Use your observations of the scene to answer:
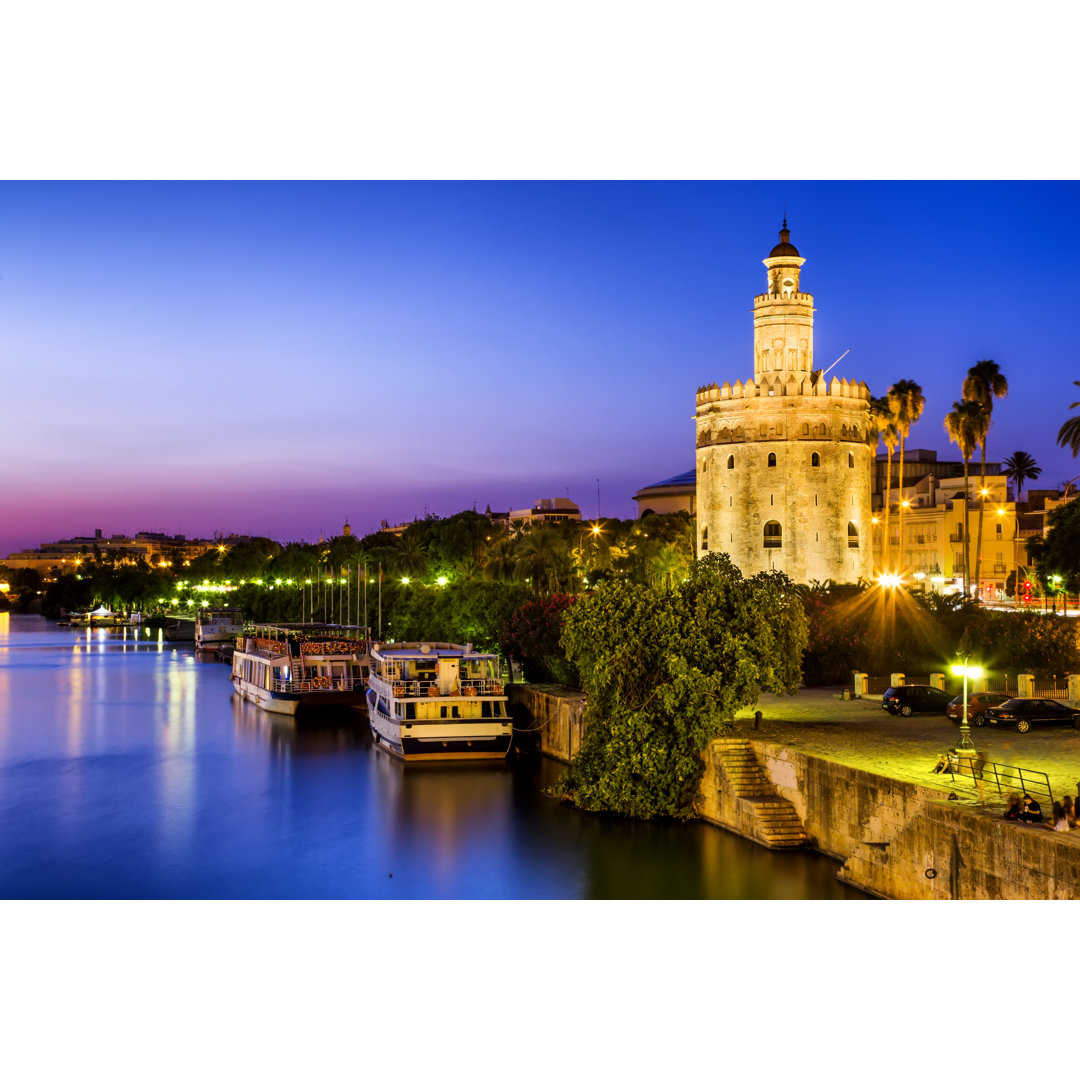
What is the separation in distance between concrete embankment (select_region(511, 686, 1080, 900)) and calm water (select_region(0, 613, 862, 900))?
0.66 m

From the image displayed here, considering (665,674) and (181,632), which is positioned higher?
(665,674)

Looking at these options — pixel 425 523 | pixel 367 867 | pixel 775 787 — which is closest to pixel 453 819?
pixel 367 867

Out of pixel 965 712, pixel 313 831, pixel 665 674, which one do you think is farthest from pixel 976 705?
pixel 313 831

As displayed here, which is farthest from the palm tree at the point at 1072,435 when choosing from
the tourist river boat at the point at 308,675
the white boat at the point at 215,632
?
the white boat at the point at 215,632

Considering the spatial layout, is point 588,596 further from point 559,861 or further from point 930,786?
point 930,786

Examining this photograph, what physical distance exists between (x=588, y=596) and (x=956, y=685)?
40.5 feet

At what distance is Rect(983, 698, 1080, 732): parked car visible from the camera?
26.4 m

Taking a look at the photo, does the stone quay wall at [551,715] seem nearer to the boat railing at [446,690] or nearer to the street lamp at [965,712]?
the boat railing at [446,690]

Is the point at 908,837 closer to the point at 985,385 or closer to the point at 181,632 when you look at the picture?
the point at 985,385

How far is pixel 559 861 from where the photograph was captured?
2408 cm

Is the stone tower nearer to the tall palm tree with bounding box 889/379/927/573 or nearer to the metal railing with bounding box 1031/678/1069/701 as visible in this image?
the tall palm tree with bounding box 889/379/927/573

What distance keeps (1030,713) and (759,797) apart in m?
6.89

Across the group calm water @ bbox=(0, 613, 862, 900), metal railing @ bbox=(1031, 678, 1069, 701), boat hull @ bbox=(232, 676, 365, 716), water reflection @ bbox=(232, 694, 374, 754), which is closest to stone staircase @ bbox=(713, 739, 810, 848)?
calm water @ bbox=(0, 613, 862, 900)

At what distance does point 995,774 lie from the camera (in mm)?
18812
